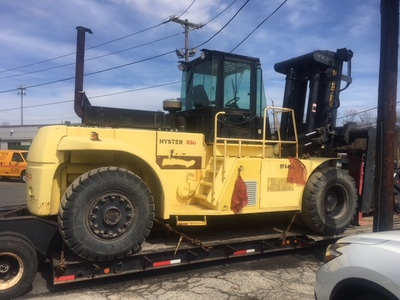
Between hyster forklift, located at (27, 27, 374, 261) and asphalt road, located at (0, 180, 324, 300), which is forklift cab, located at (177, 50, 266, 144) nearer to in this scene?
hyster forklift, located at (27, 27, 374, 261)

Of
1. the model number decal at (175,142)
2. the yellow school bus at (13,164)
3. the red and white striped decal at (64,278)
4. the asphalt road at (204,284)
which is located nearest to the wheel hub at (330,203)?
the asphalt road at (204,284)

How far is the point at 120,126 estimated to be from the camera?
18.6ft

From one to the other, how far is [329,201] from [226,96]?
261 centimetres

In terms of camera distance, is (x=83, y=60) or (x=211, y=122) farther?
(x=211, y=122)

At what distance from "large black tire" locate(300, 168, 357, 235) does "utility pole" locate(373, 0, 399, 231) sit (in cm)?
71

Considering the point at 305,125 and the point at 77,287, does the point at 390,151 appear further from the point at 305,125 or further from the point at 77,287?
the point at 77,287

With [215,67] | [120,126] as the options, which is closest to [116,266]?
[120,126]

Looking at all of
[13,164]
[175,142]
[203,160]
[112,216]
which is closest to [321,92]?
[203,160]

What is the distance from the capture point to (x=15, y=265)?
4.53 meters

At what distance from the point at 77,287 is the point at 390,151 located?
5056mm

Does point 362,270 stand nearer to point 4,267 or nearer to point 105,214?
point 105,214

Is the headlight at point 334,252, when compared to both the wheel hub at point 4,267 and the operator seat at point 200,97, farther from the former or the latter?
the wheel hub at point 4,267

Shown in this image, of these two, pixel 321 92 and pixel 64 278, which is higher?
pixel 321 92

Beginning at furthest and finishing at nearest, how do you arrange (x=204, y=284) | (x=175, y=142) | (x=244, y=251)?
(x=244, y=251) < (x=175, y=142) < (x=204, y=284)
